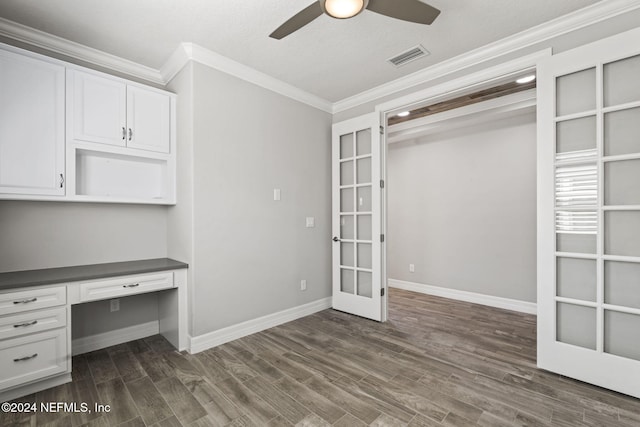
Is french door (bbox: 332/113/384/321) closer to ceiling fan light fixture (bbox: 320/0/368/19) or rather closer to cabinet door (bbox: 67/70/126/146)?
ceiling fan light fixture (bbox: 320/0/368/19)

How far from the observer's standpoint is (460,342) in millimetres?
2875

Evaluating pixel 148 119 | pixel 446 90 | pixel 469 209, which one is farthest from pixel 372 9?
pixel 469 209

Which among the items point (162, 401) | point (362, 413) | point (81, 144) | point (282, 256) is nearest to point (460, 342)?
point (362, 413)

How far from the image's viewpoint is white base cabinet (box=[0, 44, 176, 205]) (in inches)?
85.3

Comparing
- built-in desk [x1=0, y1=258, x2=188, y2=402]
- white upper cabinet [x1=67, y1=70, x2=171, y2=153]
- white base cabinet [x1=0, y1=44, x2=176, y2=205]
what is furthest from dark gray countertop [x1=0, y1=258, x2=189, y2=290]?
white upper cabinet [x1=67, y1=70, x2=171, y2=153]

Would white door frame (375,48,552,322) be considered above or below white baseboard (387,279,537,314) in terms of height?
above

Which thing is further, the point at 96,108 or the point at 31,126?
the point at 96,108

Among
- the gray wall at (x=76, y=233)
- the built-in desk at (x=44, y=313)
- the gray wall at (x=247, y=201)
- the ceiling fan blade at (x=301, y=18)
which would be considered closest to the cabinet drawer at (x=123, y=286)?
the built-in desk at (x=44, y=313)

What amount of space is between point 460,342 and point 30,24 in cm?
457

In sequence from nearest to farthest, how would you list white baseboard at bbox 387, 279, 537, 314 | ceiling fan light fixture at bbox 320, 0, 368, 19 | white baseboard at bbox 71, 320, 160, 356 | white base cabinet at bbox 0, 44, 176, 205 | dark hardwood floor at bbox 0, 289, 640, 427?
ceiling fan light fixture at bbox 320, 0, 368, 19 → dark hardwood floor at bbox 0, 289, 640, 427 → white base cabinet at bbox 0, 44, 176, 205 → white baseboard at bbox 71, 320, 160, 356 → white baseboard at bbox 387, 279, 537, 314

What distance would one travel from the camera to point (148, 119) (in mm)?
2770

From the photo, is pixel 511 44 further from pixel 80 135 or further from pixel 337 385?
pixel 80 135

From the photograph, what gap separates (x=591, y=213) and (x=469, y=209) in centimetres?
212

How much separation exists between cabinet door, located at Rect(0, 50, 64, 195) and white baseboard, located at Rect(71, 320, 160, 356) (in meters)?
1.36
